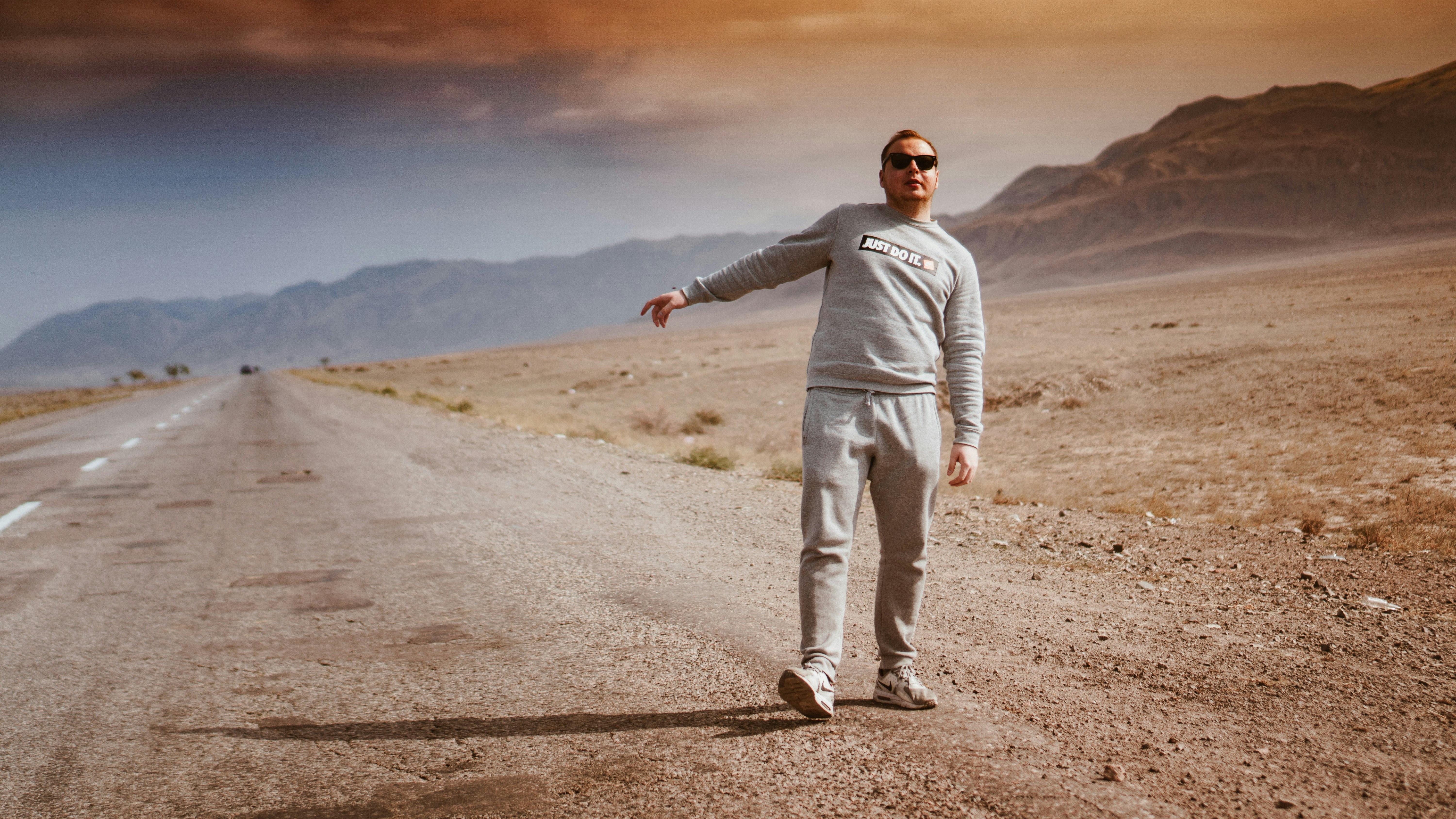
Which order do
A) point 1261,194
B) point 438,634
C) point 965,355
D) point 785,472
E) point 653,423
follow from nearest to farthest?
point 965,355
point 438,634
point 785,472
point 653,423
point 1261,194

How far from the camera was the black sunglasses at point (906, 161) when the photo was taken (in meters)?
3.26

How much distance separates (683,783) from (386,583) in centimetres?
352

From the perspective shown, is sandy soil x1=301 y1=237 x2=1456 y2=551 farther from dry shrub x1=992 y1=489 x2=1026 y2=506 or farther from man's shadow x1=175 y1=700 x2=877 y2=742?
man's shadow x1=175 y1=700 x2=877 y2=742

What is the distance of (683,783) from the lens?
2.81 meters

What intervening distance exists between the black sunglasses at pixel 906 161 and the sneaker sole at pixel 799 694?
1.96 metres

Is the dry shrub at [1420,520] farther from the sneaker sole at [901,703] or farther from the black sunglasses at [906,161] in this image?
the black sunglasses at [906,161]

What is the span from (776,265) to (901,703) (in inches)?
71.5

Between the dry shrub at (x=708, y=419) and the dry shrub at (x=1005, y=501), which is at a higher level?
the dry shrub at (x=1005, y=501)

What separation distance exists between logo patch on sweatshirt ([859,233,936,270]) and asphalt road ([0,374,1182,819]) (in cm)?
175

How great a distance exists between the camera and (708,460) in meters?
11.5

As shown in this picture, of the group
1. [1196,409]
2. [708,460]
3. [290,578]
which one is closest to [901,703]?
[290,578]

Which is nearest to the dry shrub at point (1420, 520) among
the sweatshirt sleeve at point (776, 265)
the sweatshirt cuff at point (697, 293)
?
the sweatshirt sleeve at point (776, 265)

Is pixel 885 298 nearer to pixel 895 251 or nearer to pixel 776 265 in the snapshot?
pixel 895 251

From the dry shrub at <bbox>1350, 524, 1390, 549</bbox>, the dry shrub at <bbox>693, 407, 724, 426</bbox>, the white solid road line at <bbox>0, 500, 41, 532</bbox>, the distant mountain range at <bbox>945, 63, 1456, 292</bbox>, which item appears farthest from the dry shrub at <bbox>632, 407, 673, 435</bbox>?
the distant mountain range at <bbox>945, 63, 1456, 292</bbox>
